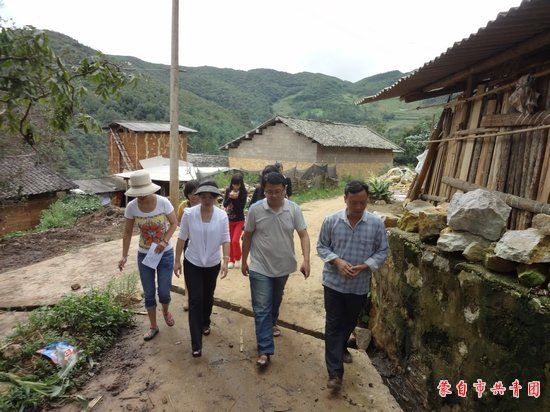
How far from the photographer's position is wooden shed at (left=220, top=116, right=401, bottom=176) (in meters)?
22.9

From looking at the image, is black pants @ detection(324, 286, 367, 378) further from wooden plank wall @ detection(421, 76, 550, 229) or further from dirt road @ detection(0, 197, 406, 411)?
wooden plank wall @ detection(421, 76, 550, 229)

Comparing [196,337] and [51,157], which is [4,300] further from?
[51,157]

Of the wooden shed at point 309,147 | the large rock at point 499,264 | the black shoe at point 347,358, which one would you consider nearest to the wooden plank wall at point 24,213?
the wooden shed at point 309,147

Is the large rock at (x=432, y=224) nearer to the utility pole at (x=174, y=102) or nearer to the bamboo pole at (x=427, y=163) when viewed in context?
the bamboo pole at (x=427, y=163)

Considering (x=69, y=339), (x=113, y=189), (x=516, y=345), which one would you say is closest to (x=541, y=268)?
(x=516, y=345)

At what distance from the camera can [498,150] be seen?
3600 millimetres

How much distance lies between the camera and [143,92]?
46.7 metres

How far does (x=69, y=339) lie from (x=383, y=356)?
10.3 ft

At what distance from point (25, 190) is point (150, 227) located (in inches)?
712

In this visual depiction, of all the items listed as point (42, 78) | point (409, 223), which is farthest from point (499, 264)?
point (42, 78)

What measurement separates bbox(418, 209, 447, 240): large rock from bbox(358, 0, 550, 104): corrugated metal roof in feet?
4.73

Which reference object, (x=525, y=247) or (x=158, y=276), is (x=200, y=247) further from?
(x=525, y=247)

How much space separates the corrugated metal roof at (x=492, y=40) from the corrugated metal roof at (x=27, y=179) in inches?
739

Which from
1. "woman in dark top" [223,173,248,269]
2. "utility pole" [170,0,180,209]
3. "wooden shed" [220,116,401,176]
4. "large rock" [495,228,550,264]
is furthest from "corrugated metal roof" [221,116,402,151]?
"large rock" [495,228,550,264]
